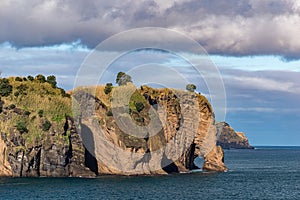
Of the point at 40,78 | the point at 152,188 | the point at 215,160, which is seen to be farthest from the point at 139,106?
the point at 152,188

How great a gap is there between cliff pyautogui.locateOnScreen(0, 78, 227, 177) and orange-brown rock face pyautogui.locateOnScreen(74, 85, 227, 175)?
28 cm

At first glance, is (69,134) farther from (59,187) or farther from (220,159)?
(220,159)

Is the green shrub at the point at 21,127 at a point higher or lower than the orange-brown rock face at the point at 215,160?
higher

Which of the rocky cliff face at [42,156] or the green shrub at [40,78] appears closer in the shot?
the rocky cliff face at [42,156]

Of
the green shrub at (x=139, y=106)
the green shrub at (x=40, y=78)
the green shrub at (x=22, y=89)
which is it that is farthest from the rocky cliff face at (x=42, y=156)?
the green shrub at (x=40, y=78)

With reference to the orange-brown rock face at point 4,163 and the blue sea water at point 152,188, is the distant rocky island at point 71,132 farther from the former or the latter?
the blue sea water at point 152,188

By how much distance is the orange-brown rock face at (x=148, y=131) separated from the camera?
164875 millimetres

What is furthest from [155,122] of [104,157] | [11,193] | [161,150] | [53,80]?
[11,193]

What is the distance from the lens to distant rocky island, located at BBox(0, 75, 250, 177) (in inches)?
6083

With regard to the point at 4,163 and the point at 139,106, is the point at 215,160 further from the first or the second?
the point at 4,163

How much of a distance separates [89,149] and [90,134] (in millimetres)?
4585

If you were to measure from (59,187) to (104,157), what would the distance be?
34.5 m

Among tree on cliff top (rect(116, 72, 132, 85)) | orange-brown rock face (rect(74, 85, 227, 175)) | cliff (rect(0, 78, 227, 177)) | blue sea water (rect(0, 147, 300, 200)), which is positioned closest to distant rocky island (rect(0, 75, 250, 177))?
cliff (rect(0, 78, 227, 177))

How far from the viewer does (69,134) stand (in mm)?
160375
